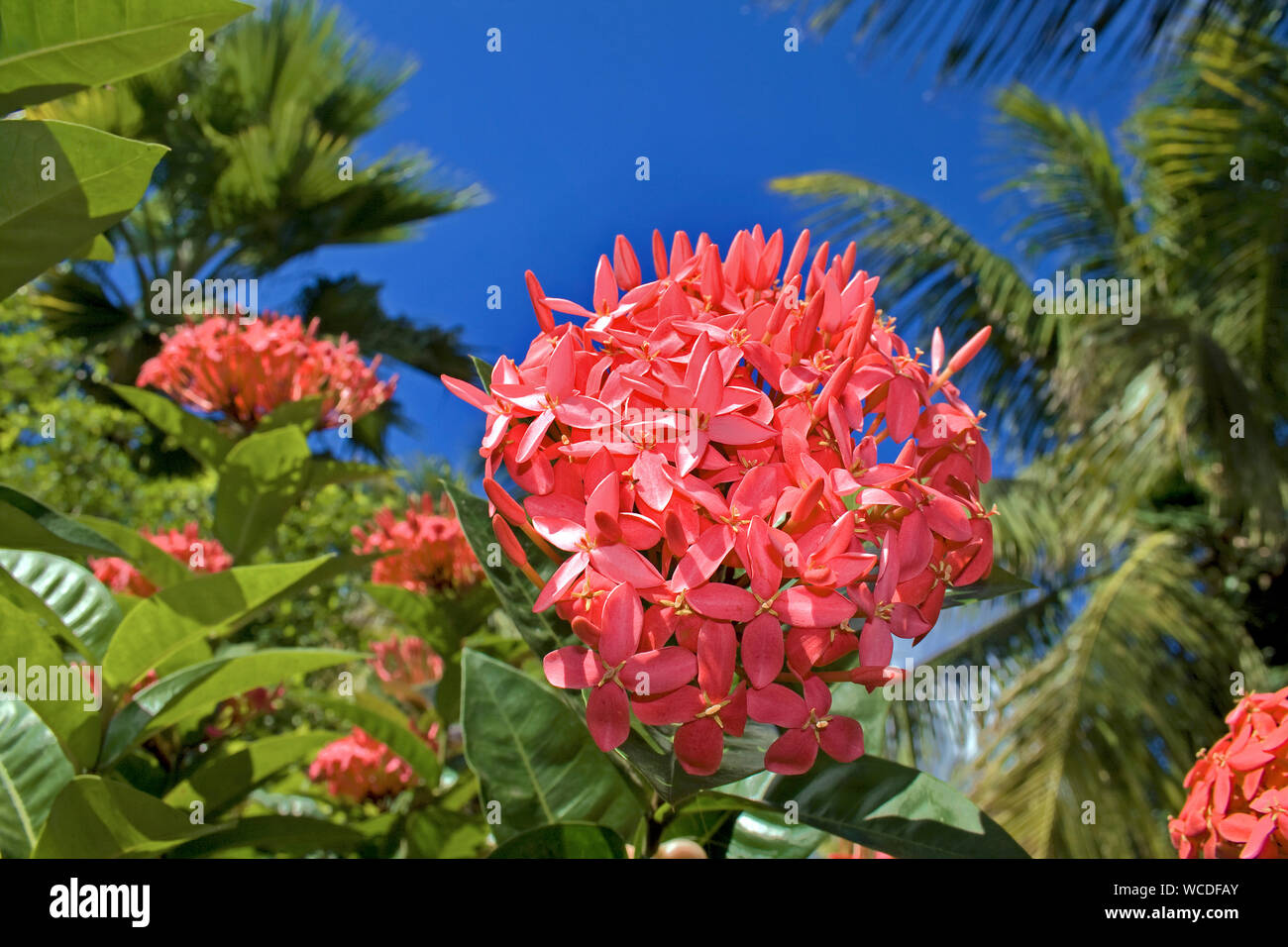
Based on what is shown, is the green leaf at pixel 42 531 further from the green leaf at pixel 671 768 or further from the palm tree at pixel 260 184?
the palm tree at pixel 260 184

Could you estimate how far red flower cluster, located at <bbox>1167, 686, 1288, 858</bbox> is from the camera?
2.40 feet

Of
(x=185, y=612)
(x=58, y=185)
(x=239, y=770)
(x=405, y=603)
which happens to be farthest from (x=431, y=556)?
(x=58, y=185)

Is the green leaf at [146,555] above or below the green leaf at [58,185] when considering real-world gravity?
below

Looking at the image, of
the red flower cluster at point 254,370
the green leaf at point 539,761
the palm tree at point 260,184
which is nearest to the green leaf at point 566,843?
the green leaf at point 539,761

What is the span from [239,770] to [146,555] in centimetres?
33

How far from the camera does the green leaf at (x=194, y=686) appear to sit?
0.96m

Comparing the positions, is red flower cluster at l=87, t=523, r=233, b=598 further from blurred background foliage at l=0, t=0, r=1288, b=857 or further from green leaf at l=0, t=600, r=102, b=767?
blurred background foliage at l=0, t=0, r=1288, b=857

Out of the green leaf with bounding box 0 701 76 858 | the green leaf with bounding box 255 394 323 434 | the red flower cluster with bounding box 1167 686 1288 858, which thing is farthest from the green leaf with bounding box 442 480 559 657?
the green leaf with bounding box 255 394 323 434

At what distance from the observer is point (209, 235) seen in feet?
26.6

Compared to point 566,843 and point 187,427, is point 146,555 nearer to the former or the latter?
point 187,427

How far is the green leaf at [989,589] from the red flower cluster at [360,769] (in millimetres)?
1373

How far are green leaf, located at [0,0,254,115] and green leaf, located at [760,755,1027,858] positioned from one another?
78 cm
